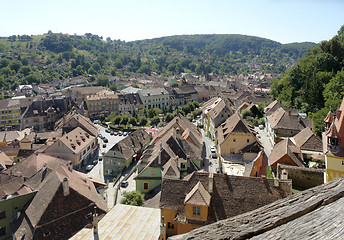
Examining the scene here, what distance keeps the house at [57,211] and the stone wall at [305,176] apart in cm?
1709

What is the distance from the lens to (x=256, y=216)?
15.0 feet

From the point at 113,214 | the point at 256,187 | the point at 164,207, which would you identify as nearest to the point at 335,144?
the point at 256,187

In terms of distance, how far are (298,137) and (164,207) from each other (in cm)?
2526

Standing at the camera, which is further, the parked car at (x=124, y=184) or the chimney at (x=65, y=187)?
the parked car at (x=124, y=184)

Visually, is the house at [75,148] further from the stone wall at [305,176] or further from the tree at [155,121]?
the stone wall at [305,176]

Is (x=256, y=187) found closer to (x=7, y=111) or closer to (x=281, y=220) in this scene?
(x=281, y=220)

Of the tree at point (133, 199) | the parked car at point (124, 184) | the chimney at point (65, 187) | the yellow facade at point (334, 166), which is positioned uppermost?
the yellow facade at point (334, 166)

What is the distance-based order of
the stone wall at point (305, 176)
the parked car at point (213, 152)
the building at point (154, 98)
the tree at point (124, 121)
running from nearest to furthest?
the stone wall at point (305, 176), the parked car at point (213, 152), the tree at point (124, 121), the building at point (154, 98)

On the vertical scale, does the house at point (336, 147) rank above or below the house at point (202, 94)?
above

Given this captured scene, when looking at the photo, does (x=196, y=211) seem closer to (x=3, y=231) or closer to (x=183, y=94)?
(x=3, y=231)

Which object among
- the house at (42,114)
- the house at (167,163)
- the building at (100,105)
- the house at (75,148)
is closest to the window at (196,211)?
the house at (167,163)

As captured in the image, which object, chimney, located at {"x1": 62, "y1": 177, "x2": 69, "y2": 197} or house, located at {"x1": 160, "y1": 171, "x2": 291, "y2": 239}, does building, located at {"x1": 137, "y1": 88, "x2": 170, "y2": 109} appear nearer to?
chimney, located at {"x1": 62, "y1": 177, "x2": 69, "y2": 197}

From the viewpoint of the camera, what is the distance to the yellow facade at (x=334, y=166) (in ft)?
68.9

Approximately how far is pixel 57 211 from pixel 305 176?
70.3 feet
